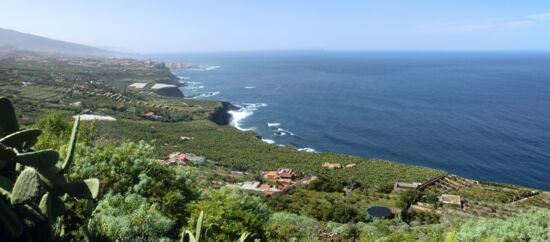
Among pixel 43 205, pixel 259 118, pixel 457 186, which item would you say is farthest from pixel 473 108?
pixel 43 205

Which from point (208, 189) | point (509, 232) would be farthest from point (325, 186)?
point (509, 232)

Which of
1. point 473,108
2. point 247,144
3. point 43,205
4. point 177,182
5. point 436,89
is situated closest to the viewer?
point 43,205

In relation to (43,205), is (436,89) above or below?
below

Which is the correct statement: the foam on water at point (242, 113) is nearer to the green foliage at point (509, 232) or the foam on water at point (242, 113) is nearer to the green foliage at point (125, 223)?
the green foliage at point (509, 232)

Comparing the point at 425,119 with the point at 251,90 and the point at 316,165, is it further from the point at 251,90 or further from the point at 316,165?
the point at 251,90

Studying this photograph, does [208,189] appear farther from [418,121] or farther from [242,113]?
[242,113]
